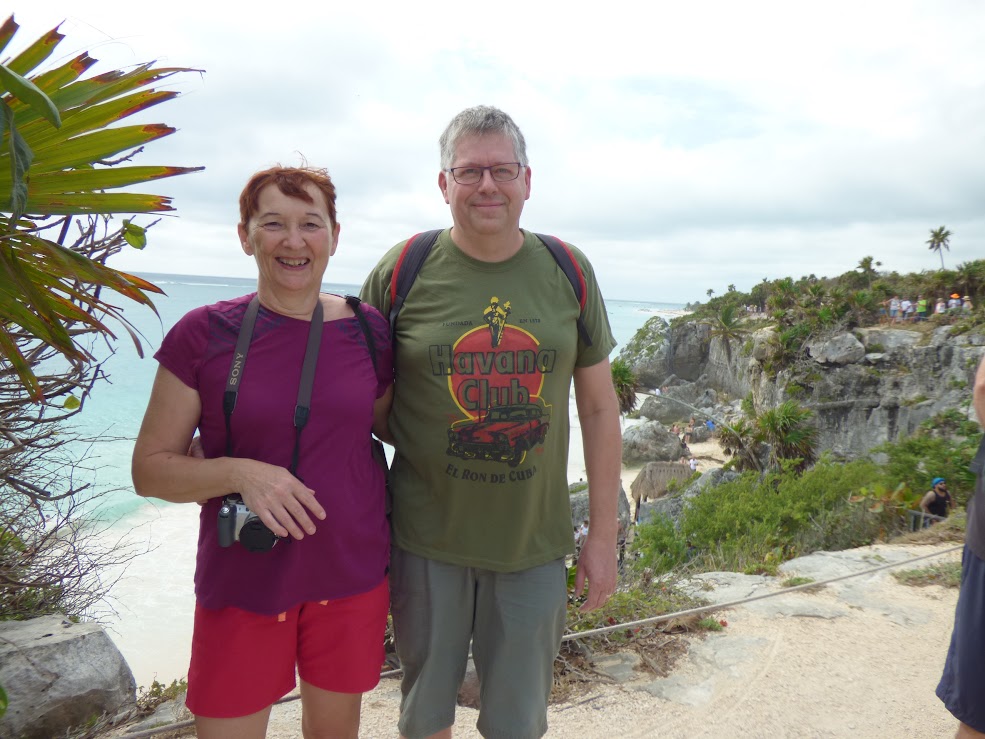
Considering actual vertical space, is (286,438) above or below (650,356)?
above

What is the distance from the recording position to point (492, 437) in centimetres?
234

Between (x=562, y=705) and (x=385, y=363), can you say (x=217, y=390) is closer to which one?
(x=385, y=363)

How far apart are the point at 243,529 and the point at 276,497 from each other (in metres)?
0.14

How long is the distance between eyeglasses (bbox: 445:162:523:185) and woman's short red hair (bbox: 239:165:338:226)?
0.47 metres

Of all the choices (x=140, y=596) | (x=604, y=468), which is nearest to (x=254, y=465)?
(x=604, y=468)

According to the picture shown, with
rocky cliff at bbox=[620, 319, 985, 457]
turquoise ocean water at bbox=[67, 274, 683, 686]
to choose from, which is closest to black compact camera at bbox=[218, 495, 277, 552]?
turquoise ocean water at bbox=[67, 274, 683, 686]

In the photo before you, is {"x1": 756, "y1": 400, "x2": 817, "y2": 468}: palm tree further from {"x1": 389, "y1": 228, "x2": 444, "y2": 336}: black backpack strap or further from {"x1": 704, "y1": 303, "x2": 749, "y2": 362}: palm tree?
{"x1": 389, "y1": 228, "x2": 444, "y2": 336}: black backpack strap

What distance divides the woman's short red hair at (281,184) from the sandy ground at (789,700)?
2.97m

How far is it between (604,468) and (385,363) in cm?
95

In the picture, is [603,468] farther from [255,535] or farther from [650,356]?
[650,356]

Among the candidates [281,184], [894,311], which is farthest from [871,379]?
[281,184]

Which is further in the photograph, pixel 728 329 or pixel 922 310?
pixel 728 329

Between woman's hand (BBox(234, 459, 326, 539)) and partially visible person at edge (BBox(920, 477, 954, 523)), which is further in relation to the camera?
partially visible person at edge (BBox(920, 477, 954, 523))

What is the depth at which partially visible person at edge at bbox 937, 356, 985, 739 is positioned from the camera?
2.26 m
